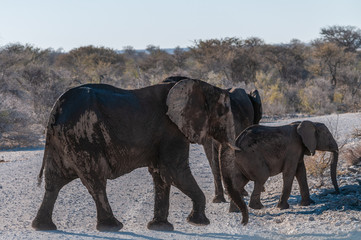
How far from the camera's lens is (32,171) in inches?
467

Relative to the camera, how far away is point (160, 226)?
7.25 metres

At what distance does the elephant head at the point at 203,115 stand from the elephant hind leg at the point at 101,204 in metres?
1.10

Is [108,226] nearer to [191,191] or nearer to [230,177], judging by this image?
[191,191]

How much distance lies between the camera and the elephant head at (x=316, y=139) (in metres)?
8.78

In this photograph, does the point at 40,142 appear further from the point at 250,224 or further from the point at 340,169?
the point at 250,224

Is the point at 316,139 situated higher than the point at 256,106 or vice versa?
the point at 256,106

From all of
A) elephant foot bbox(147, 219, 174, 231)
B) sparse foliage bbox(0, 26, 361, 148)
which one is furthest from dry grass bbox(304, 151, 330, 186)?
sparse foliage bbox(0, 26, 361, 148)

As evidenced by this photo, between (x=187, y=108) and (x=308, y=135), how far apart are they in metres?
2.55

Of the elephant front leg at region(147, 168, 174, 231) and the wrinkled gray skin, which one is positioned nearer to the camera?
the elephant front leg at region(147, 168, 174, 231)

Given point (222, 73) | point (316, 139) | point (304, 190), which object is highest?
point (222, 73)

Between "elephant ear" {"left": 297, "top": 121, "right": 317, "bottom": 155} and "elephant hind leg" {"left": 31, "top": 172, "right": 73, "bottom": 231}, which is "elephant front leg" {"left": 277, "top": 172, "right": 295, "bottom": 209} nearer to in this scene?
"elephant ear" {"left": 297, "top": 121, "right": 317, "bottom": 155}

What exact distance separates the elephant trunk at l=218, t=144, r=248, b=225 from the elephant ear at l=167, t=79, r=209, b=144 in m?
0.39

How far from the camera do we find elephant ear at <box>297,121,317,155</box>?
345 inches

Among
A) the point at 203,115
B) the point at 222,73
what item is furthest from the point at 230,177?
the point at 222,73
